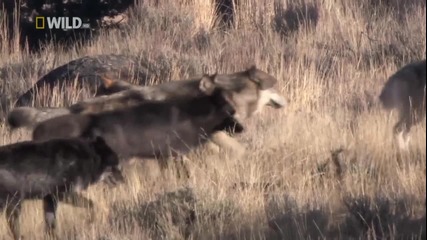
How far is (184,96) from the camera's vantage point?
10.8m

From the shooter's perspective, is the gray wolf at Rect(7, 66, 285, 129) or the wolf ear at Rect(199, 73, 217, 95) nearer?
the gray wolf at Rect(7, 66, 285, 129)

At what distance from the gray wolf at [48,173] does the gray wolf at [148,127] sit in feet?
2.47

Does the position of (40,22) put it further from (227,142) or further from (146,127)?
(227,142)

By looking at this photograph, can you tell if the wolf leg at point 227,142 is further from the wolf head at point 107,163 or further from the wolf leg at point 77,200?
the wolf leg at point 77,200

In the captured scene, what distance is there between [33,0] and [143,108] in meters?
10.3

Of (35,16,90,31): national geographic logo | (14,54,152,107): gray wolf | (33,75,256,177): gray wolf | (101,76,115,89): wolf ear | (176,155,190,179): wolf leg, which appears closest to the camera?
(176,155,190,179): wolf leg

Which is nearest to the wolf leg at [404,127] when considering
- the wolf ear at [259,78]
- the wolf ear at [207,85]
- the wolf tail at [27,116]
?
the wolf ear at [207,85]

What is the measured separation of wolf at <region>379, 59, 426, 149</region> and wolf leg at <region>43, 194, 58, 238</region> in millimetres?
2734

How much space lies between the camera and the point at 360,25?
15.9 m

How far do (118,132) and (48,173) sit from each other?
4.10ft

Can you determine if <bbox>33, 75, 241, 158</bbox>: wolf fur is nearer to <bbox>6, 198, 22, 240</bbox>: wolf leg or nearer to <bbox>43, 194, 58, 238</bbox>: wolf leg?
<bbox>43, 194, 58, 238</bbox>: wolf leg

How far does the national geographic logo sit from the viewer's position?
19.9 metres

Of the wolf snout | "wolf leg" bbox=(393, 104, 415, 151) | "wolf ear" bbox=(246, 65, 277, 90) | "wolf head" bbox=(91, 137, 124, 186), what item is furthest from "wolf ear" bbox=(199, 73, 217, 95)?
"wolf leg" bbox=(393, 104, 415, 151)

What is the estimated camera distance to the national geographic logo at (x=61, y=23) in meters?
19.9
